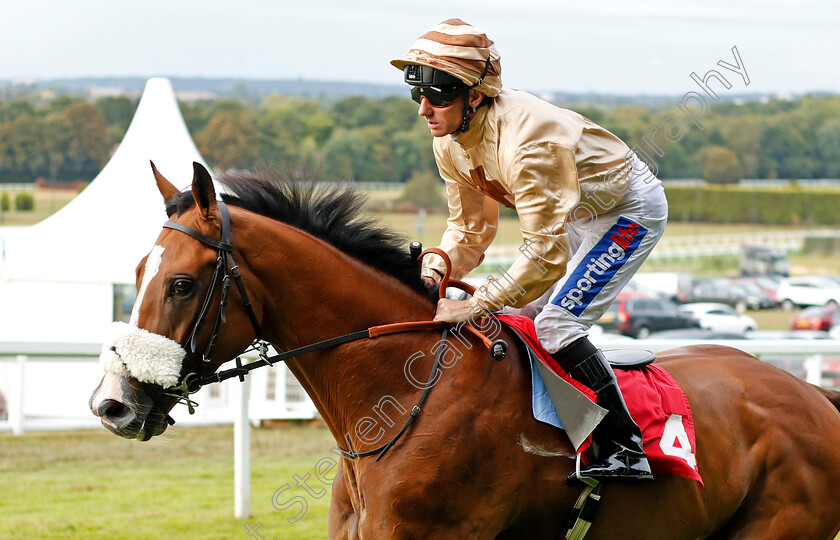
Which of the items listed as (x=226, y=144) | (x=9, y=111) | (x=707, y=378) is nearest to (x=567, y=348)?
(x=707, y=378)

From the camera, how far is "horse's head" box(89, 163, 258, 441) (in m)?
2.24

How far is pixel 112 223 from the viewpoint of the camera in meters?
9.49

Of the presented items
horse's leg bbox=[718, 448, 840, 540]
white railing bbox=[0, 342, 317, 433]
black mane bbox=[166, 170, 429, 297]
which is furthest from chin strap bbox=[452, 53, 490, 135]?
white railing bbox=[0, 342, 317, 433]

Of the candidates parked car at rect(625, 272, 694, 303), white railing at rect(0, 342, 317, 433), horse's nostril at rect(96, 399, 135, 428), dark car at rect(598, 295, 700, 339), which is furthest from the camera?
parked car at rect(625, 272, 694, 303)

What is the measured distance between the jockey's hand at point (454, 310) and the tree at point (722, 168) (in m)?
56.2

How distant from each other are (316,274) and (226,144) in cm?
5104

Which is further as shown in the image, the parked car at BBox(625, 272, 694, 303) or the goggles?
the parked car at BBox(625, 272, 694, 303)

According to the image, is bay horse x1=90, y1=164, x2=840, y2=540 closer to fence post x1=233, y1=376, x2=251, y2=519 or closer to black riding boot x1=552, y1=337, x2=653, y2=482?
black riding boot x1=552, y1=337, x2=653, y2=482

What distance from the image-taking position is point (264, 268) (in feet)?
8.07

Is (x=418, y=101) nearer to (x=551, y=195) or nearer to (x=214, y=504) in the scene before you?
(x=551, y=195)

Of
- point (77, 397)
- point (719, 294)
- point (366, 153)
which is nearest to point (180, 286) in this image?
point (77, 397)

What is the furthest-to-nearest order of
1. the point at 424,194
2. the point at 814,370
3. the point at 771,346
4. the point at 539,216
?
the point at 424,194, the point at 814,370, the point at 771,346, the point at 539,216

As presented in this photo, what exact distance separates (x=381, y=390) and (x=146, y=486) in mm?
4207

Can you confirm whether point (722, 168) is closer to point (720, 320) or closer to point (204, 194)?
point (720, 320)
